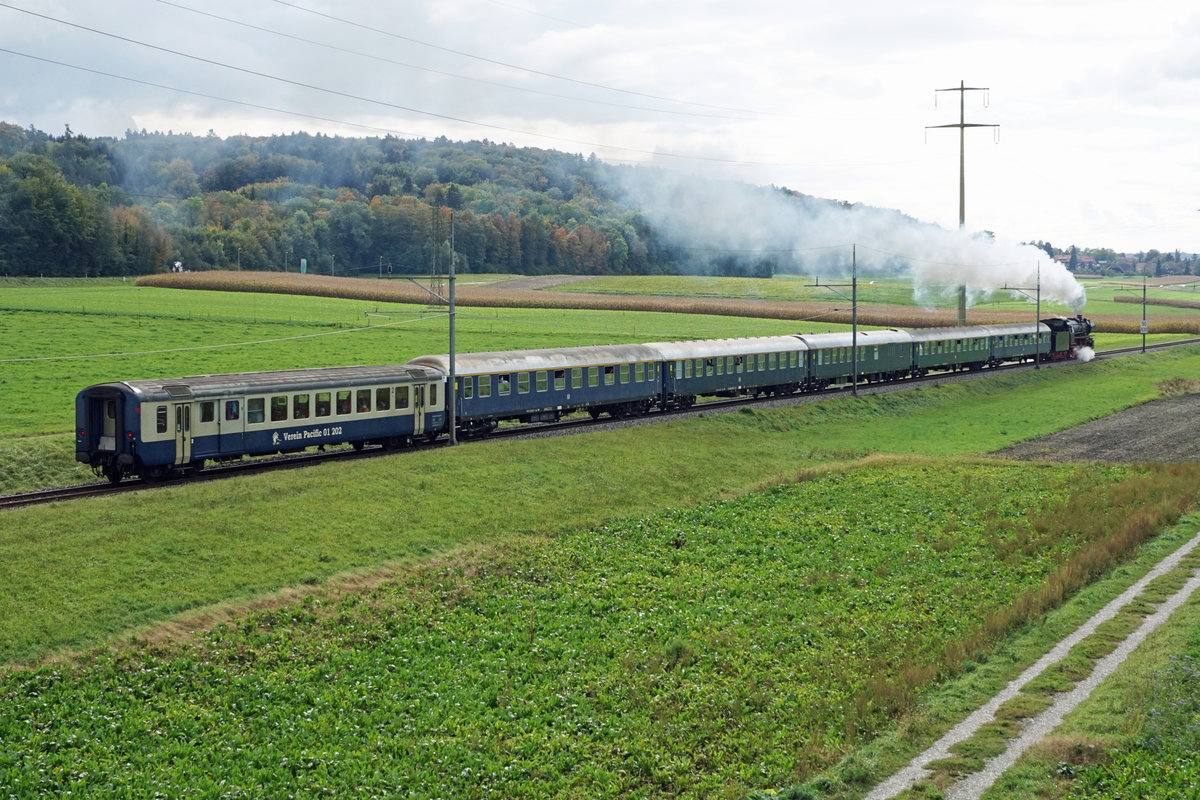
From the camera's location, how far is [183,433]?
108ft

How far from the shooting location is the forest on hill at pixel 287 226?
343ft

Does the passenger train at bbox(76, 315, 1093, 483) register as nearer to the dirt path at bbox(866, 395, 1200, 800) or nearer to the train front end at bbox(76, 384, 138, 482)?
the train front end at bbox(76, 384, 138, 482)

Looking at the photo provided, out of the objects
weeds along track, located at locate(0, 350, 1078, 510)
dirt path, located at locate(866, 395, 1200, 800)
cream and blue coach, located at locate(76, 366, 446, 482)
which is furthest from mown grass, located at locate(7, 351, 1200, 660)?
dirt path, located at locate(866, 395, 1200, 800)

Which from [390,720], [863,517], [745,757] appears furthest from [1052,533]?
[390,720]

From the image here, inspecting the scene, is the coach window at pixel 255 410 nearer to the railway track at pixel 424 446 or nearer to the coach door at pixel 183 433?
the railway track at pixel 424 446

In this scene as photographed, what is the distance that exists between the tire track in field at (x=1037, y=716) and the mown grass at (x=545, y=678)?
1406 millimetres

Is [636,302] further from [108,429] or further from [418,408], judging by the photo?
[108,429]

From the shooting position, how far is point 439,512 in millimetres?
32438

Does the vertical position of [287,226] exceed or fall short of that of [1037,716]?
it exceeds it

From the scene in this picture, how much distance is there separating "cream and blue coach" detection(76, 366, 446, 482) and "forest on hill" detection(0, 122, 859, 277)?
6588 cm

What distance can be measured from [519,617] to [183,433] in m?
14.2

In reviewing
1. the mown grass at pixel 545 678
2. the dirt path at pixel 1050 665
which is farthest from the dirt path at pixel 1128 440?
the mown grass at pixel 545 678

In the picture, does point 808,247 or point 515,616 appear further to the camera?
point 808,247

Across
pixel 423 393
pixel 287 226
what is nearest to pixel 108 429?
pixel 423 393
